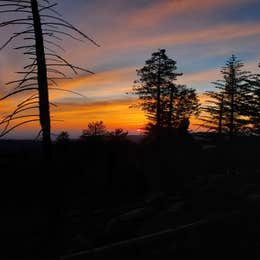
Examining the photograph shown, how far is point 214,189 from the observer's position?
18.8m

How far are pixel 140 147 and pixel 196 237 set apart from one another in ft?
103

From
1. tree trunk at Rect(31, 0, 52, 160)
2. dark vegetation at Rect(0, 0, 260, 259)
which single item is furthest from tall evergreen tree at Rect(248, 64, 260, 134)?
tree trunk at Rect(31, 0, 52, 160)

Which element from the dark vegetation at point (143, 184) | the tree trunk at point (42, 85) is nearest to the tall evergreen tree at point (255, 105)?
the dark vegetation at point (143, 184)

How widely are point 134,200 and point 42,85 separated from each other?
736 inches

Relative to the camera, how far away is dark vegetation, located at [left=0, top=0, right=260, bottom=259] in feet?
31.4

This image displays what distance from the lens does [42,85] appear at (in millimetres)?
10266

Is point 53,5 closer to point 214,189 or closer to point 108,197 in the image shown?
point 214,189

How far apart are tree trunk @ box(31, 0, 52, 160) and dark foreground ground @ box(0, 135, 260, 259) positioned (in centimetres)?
57

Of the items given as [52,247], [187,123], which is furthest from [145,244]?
[187,123]

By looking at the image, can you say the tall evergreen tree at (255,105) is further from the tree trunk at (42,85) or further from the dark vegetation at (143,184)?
the tree trunk at (42,85)

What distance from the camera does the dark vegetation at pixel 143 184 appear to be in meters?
9.58

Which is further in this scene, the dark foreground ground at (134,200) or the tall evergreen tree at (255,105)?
the tall evergreen tree at (255,105)

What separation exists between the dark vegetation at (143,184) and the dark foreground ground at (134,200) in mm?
31

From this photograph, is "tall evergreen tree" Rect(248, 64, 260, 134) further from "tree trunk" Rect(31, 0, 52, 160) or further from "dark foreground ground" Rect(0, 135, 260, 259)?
"tree trunk" Rect(31, 0, 52, 160)
